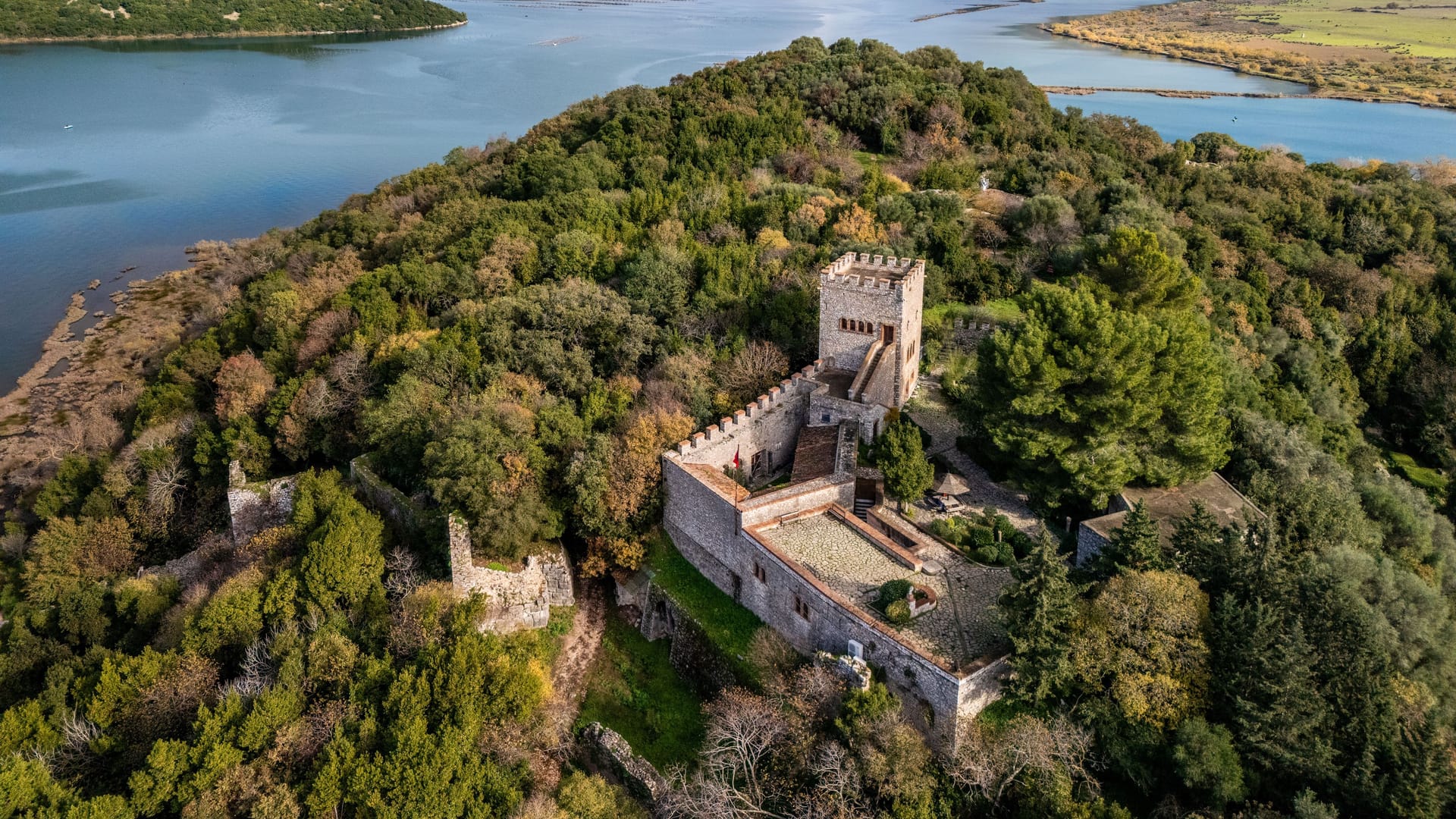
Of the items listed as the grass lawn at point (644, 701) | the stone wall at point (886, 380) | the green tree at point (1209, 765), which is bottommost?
the grass lawn at point (644, 701)

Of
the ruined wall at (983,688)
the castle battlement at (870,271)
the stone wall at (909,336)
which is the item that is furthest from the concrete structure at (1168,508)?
the castle battlement at (870,271)

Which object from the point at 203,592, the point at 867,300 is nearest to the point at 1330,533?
the point at 867,300

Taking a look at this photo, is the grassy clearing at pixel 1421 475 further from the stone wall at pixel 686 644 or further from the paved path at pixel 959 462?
the stone wall at pixel 686 644

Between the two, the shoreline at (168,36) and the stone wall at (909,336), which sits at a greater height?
the shoreline at (168,36)

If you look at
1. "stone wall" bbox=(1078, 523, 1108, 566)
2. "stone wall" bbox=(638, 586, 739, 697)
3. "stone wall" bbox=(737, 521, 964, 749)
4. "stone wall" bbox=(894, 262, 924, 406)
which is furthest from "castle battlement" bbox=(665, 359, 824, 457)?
"stone wall" bbox=(1078, 523, 1108, 566)

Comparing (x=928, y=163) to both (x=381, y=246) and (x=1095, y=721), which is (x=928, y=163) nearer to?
(x=381, y=246)
